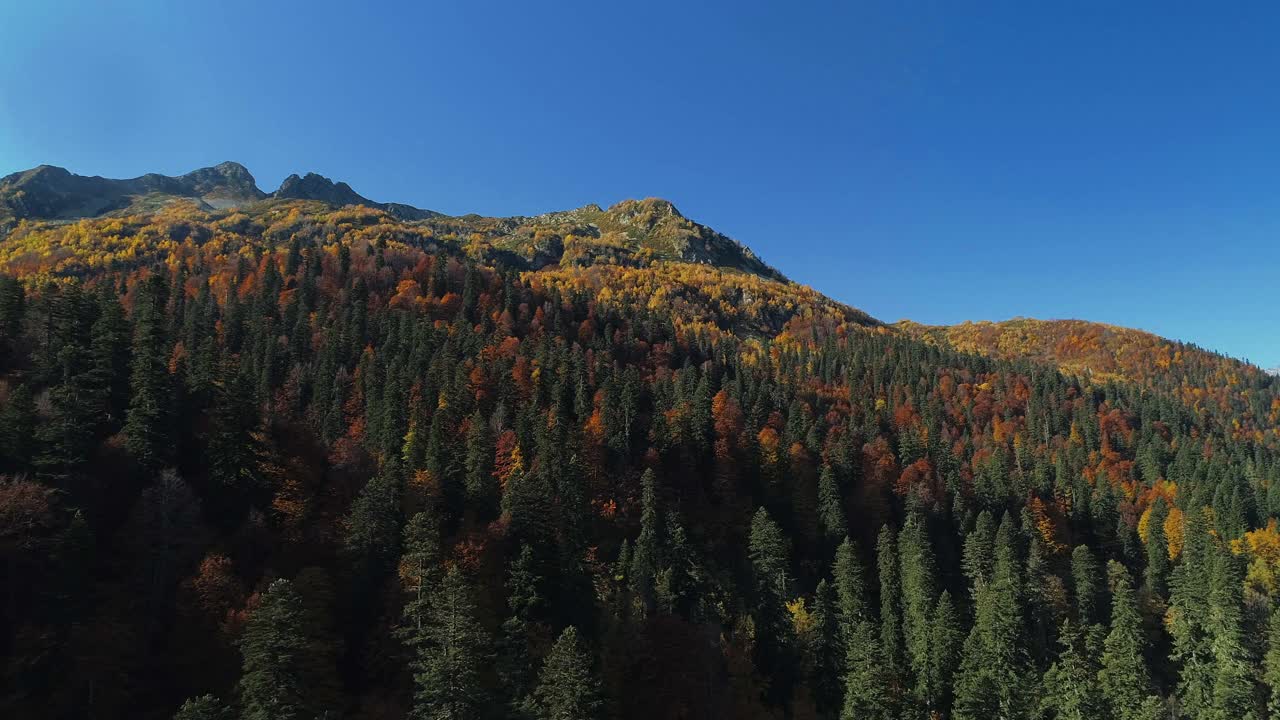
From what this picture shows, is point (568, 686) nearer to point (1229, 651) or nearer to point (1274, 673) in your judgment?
point (1274, 673)

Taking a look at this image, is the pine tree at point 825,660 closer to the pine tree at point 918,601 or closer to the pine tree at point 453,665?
the pine tree at point 918,601

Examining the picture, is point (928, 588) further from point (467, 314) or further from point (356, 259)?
point (356, 259)

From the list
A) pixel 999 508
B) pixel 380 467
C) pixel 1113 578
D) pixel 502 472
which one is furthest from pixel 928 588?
pixel 380 467

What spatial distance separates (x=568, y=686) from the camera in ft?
130

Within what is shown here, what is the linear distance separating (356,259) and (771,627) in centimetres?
13469

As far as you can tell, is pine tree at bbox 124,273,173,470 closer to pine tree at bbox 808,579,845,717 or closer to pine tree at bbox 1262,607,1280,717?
pine tree at bbox 808,579,845,717

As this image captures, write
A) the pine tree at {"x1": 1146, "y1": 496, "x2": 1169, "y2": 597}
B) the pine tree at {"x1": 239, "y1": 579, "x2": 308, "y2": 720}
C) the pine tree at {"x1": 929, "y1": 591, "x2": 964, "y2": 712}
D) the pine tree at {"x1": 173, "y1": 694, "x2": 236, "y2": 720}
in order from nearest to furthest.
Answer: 1. the pine tree at {"x1": 173, "y1": 694, "x2": 236, "y2": 720}
2. the pine tree at {"x1": 239, "y1": 579, "x2": 308, "y2": 720}
3. the pine tree at {"x1": 929, "y1": 591, "x2": 964, "y2": 712}
4. the pine tree at {"x1": 1146, "y1": 496, "x2": 1169, "y2": 597}

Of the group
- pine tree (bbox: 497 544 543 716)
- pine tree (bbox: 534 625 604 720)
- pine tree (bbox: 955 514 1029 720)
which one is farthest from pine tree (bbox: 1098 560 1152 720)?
pine tree (bbox: 497 544 543 716)

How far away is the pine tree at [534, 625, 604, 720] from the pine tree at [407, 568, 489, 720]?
4331 mm

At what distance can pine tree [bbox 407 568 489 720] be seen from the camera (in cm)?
3566

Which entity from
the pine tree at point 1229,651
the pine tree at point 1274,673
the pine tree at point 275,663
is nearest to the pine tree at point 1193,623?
the pine tree at point 1229,651

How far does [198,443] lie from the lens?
2195 inches

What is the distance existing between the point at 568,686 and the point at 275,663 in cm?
1721

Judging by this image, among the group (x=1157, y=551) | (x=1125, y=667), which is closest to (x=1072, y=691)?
(x=1125, y=667)
